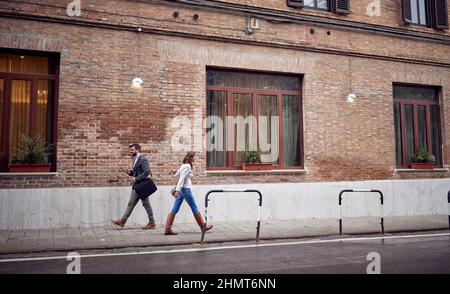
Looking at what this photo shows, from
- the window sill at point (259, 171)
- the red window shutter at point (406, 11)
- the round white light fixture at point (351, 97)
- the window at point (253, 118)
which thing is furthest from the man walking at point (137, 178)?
the red window shutter at point (406, 11)

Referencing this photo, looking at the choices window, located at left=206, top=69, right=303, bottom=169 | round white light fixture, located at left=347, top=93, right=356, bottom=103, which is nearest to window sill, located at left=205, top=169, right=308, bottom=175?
window, located at left=206, top=69, right=303, bottom=169

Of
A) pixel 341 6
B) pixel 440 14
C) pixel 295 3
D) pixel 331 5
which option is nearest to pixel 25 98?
pixel 295 3

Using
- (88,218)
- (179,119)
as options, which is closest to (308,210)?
(179,119)

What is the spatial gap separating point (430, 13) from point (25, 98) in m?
13.9

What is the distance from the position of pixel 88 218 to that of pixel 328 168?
708cm

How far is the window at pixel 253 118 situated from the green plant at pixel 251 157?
0.20m

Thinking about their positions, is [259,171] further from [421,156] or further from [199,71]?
[421,156]

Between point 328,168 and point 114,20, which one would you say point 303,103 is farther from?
point 114,20

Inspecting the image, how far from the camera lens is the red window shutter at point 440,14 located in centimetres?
1371

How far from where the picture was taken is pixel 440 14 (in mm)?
13750

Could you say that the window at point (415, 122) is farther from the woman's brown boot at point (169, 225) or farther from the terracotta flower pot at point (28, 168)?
the terracotta flower pot at point (28, 168)

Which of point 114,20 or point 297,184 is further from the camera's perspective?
point 297,184

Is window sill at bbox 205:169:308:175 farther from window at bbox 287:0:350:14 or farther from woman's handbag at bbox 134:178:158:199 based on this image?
window at bbox 287:0:350:14

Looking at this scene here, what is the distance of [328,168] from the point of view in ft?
38.2
